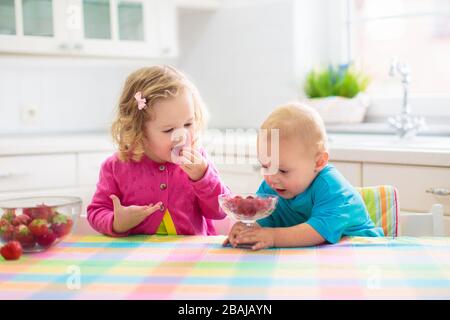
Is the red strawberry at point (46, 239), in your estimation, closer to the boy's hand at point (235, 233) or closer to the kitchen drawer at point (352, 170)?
the boy's hand at point (235, 233)

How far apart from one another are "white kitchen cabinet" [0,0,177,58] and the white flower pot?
829 millimetres

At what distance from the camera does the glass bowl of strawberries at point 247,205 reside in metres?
1.26

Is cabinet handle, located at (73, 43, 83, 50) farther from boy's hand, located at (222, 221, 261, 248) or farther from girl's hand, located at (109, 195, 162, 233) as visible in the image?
boy's hand, located at (222, 221, 261, 248)

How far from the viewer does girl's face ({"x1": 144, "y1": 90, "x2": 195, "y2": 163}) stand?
1.54 m

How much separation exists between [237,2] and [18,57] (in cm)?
117

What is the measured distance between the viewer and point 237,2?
343 centimetres

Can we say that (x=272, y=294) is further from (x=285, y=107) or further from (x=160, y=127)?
(x=160, y=127)

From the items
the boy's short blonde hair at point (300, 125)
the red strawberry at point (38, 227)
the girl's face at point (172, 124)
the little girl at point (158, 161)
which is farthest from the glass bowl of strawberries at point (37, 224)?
the boy's short blonde hair at point (300, 125)

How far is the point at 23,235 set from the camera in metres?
1.22

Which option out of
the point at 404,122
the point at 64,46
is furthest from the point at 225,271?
the point at 64,46

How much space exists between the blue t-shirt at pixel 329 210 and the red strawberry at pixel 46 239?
50 centimetres

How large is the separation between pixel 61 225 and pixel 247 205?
1.20ft

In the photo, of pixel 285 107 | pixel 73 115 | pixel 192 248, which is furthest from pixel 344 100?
pixel 192 248

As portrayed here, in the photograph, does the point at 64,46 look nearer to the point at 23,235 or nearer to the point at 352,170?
the point at 352,170
